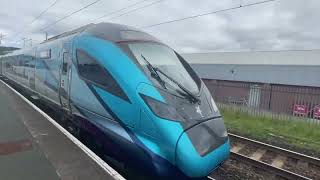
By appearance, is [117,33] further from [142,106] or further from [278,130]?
[278,130]

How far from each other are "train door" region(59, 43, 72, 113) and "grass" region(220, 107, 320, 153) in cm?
649

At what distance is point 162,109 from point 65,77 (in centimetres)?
398

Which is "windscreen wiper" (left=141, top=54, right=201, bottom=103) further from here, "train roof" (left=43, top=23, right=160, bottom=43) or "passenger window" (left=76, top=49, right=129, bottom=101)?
"train roof" (left=43, top=23, right=160, bottom=43)

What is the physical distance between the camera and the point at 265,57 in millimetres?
40781

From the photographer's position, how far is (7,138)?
23.4ft

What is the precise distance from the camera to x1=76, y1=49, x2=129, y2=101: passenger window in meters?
5.96

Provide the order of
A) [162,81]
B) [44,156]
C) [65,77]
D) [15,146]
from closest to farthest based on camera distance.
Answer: [44,156]
[162,81]
[15,146]
[65,77]

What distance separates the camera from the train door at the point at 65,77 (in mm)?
8234

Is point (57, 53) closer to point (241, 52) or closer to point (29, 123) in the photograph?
point (29, 123)

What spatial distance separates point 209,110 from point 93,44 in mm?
2688

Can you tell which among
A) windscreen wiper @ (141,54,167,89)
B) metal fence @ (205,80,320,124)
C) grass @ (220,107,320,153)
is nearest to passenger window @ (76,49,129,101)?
windscreen wiper @ (141,54,167,89)

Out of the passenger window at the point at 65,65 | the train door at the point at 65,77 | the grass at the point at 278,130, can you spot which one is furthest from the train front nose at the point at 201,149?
the grass at the point at 278,130

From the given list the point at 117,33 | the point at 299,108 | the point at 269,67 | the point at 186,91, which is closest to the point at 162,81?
the point at 186,91

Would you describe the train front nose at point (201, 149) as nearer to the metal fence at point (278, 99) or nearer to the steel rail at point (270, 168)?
the steel rail at point (270, 168)
